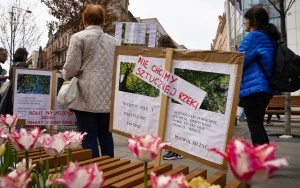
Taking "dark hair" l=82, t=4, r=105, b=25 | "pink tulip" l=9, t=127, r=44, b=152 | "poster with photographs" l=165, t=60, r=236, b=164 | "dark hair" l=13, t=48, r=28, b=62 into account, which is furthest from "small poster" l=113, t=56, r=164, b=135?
"dark hair" l=13, t=48, r=28, b=62

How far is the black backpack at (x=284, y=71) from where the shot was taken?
400cm

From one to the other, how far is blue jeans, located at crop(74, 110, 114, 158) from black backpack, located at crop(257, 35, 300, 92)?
5.79ft

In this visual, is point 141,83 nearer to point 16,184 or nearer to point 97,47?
point 97,47

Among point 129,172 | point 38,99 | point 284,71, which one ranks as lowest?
point 129,172

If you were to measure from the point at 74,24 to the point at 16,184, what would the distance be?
17126mm

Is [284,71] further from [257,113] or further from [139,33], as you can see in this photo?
[139,33]

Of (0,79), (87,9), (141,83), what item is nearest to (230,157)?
(141,83)

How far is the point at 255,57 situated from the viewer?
157 inches

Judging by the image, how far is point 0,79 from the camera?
23.7 feet

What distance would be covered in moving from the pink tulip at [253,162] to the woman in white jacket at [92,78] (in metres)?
2.92

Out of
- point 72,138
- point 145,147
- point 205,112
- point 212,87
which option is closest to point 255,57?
point 212,87

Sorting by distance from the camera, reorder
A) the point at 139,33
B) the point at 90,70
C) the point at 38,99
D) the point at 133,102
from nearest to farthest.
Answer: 1. the point at 133,102
2. the point at 90,70
3. the point at 38,99
4. the point at 139,33

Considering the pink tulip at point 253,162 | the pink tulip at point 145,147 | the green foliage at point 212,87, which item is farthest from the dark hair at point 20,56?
the pink tulip at point 253,162

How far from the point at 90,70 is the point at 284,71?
81.3 inches
